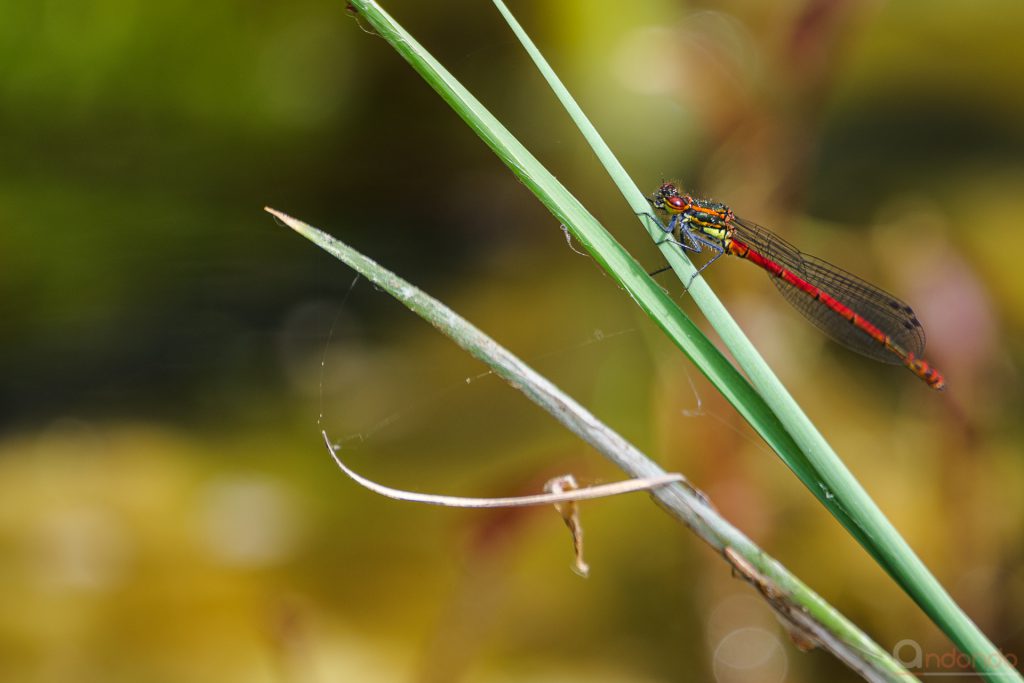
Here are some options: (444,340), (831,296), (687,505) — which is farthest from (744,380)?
(444,340)

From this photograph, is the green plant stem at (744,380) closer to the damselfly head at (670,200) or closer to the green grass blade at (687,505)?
Result: the green grass blade at (687,505)

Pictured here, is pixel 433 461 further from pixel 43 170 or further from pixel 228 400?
pixel 43 170

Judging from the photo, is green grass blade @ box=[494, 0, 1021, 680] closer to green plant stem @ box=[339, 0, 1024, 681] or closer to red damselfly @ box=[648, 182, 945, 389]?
green plant stem @ box=[339, 0, 1024, 681]

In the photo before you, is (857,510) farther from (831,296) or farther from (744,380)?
(831,296)

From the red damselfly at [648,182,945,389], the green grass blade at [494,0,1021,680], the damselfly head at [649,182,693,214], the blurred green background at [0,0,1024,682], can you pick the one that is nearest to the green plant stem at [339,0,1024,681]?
the green grass blade at [494,0,1021,680]

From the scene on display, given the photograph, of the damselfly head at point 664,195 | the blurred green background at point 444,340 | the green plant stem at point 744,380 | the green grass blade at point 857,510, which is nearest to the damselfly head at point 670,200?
the damselfly head at point 664,195

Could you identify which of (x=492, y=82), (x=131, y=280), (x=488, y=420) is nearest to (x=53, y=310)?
(x=131, y=280)

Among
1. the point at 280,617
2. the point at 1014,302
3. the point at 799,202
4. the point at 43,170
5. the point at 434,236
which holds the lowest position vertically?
the point at 280,617
